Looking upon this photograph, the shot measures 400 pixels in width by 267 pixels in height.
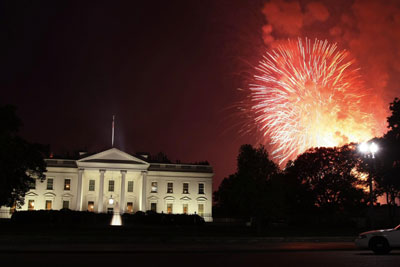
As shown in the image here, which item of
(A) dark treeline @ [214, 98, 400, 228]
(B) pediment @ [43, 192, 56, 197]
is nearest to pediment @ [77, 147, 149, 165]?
(B) pediment @ [43, 192, 56, 197]

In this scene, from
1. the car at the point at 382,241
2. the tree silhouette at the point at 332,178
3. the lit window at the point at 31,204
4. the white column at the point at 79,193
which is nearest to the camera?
the car at the point at 382,241

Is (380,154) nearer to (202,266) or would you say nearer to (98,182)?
(202,266)

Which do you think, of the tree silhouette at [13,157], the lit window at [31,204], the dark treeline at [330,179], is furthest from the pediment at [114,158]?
the tree silhouette at [13,157]

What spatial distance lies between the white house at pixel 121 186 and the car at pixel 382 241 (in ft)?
164

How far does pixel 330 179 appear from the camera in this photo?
206 ft

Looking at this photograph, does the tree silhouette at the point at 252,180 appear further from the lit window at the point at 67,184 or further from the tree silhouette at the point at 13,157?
the lit window at the point at 67,184

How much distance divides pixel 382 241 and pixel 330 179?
150ft

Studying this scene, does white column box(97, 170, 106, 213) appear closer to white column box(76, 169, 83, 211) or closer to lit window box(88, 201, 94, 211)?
lit window box(88, 201, 94, 211)

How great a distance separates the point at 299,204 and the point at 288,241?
37.8 m

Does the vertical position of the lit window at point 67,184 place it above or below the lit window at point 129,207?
above

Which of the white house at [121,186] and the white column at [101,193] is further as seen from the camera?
the white house at [121,186]

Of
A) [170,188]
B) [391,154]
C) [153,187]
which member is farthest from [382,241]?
[153,187]

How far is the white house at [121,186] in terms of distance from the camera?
2795 inches

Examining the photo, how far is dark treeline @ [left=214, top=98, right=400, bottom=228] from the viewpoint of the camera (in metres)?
33.8
